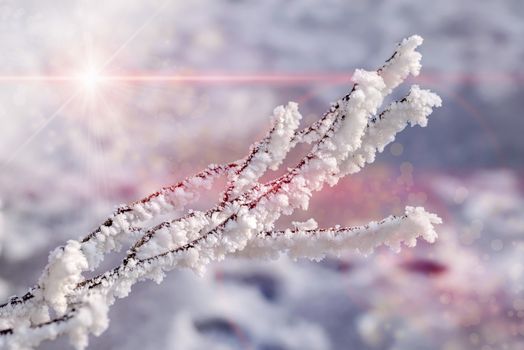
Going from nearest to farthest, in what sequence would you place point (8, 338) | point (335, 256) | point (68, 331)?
1. point (68, 331)
2. point (8, 338)
3. point (335, 256)

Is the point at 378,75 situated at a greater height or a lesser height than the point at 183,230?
greater

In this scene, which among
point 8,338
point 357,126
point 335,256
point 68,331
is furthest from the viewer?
point 335,256

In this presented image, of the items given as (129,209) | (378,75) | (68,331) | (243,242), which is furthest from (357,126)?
(68,331)

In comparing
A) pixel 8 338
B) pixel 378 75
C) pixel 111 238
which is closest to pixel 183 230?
pixel 111 238

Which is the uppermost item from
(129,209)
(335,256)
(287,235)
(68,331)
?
(129,209)

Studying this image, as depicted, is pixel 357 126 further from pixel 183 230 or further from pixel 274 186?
pixel 183 230

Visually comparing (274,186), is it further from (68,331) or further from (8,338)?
(8,338)

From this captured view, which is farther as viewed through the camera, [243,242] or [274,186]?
[274,186]
